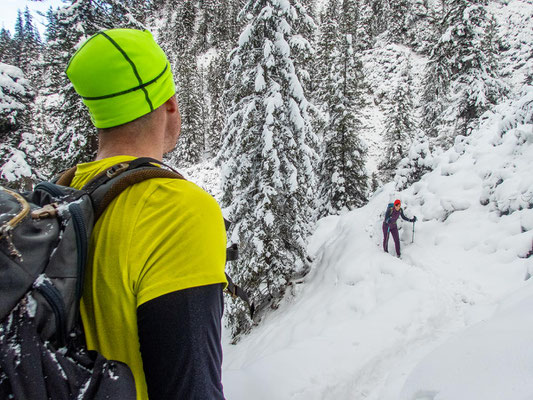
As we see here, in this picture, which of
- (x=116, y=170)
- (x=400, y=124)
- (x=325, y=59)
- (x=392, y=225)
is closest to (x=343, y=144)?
(x=392, y=225)

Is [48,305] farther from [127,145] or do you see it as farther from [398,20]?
[398,20]

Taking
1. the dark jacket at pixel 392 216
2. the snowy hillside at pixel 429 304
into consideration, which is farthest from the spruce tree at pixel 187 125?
the dark jacket at pixel 392 216

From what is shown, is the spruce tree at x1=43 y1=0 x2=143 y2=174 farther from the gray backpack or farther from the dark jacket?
the gray backpack

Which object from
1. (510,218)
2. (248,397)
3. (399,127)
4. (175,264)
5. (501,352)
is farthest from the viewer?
(399,127)

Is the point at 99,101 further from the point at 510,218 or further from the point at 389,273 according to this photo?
the point at 510,218

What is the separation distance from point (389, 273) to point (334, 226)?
23.7 feet

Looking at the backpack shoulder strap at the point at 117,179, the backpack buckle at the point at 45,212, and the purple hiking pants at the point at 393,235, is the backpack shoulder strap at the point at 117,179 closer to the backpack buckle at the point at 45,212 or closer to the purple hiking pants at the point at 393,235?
the backpack buckle at the point at 45,212

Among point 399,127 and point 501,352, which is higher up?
point 501,352

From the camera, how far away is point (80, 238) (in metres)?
0.87

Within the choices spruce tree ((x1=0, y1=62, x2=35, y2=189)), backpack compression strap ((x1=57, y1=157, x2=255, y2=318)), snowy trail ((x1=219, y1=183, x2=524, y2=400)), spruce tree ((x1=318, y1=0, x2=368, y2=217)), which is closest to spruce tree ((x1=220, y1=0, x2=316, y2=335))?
snowy trail ((x1=219, y1=183, x2=524, y2=400))

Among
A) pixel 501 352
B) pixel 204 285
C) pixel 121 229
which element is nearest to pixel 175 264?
pixel 204 285

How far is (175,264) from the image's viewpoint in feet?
2.88

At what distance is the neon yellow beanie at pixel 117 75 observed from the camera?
1.17 meters

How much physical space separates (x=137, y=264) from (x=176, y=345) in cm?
26
